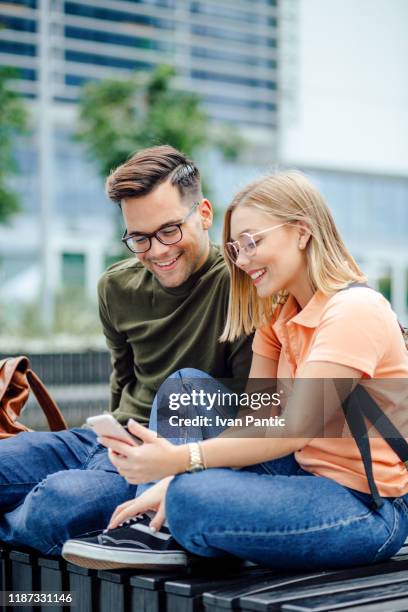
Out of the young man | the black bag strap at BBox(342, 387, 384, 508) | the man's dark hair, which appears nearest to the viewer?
the black bag strap at BBox(342, 387, 384, 508)

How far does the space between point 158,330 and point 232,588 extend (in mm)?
1217

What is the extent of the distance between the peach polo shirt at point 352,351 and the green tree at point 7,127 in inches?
677

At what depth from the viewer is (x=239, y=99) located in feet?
126

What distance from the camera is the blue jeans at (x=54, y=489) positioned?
2.73 m

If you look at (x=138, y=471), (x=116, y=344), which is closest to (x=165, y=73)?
(x=116, y=344)

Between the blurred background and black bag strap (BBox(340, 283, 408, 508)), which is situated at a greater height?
the blurred background

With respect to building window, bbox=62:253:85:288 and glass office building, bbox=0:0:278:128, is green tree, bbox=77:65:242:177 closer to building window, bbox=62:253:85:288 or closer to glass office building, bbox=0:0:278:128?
glass office building, bbox=0:0:278:128

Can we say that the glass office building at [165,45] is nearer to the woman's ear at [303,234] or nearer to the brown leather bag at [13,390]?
the brown leather bag at [13,390]

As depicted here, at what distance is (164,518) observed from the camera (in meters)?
2.38

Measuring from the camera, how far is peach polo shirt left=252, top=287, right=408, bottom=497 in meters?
2.24

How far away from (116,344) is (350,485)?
4.50 feet

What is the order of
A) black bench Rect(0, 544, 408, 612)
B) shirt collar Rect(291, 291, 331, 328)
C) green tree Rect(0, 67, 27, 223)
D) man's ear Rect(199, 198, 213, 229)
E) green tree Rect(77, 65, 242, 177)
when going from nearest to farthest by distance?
1. black bench Rect(0, 544, 408, 612)
2. shirt collar Rect(291, 291, 331, 328)
3. man's ear Rect(199, 198, 213, 229)
4. green tree Rect(0, 67, 27, 223)
5. green tree Rect(77, 65, 242, 177)

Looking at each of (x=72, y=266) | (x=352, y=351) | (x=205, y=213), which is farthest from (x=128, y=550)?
(x=72, y=266)

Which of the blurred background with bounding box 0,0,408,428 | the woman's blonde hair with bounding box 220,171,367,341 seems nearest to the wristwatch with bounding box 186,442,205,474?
the woman's blonde hair with bounding box 220,171,367,341
